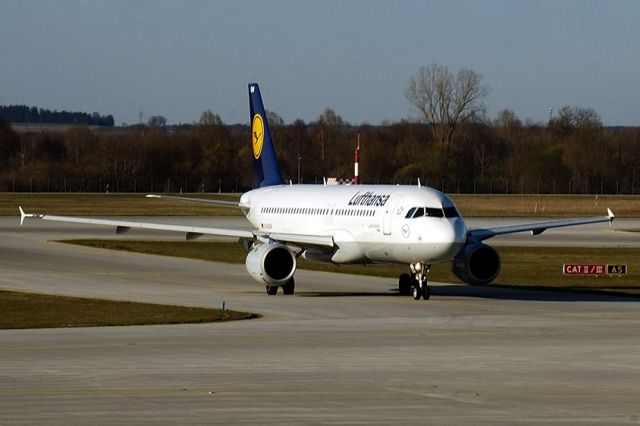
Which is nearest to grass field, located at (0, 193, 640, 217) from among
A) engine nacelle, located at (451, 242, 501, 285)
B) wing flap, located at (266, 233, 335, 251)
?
wing flap, located at (266, 233, 335, 251)

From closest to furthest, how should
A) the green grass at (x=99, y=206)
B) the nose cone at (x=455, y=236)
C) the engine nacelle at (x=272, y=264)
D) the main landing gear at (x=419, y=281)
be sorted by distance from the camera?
the nose cone at (x=455, y=236) → the main landing gear at (x=419, y=281) → the engine nacelle at (x=272, y=264) → the green grass at (x=99, y=206)

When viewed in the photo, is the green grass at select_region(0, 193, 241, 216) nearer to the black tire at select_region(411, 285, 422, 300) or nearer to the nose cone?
the black tire at select_region(411, 285, 422, 300)

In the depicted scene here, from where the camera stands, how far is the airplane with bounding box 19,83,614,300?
3922cm

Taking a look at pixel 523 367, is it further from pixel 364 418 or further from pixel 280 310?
pixel 280 310

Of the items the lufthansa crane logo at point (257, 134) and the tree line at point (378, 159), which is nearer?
the lufthansa crane logo at point (257, 134)

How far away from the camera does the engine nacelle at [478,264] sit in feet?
137

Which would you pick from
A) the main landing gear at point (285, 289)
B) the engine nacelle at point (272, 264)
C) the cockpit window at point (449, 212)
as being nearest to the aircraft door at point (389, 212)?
the cockpit window at point (449, 212)

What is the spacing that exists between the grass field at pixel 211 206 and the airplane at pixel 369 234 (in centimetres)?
5801

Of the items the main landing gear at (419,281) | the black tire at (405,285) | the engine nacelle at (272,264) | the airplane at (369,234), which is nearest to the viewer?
the airplane at (369,234)

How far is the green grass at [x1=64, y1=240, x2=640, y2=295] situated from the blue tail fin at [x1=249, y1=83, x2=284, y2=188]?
400cm

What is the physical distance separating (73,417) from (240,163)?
157360 mm

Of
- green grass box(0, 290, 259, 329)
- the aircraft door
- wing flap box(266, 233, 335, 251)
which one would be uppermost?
the aircraft door

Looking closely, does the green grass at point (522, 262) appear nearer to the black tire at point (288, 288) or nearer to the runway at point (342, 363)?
the runway at point (342, 363)

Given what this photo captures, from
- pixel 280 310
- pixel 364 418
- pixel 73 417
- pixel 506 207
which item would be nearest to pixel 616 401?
pixel 364 418
